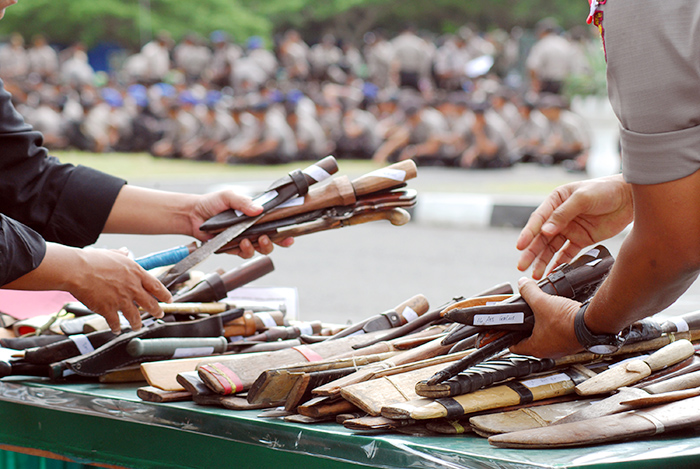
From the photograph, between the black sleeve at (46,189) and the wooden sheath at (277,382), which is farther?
the black sleeve at (46,189)

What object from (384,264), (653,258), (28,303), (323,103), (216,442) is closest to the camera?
(653,258)

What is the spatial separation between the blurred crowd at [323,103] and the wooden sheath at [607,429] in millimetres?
9358

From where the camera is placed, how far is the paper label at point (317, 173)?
199 centimetres

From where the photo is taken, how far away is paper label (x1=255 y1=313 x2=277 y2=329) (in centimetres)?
217

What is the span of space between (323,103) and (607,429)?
12794mm

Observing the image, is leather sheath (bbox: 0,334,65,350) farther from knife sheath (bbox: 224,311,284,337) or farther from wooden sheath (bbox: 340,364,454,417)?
wooden sheath (bbox: 340,364,454,417)

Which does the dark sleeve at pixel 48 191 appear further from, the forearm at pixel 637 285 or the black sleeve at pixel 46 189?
the forearm at pixel 637 285

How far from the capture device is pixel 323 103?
13.8 metres

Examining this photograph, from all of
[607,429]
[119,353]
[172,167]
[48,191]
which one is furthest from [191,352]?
[172,167]

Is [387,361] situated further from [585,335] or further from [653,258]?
[653,258]

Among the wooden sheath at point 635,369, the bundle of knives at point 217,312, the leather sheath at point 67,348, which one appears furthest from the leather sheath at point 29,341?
the wooden sheath at point 635,369

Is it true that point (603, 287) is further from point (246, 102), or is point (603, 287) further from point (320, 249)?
point (246, 102)

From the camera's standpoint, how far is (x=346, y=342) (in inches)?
73.9

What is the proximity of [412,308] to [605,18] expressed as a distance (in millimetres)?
1121
